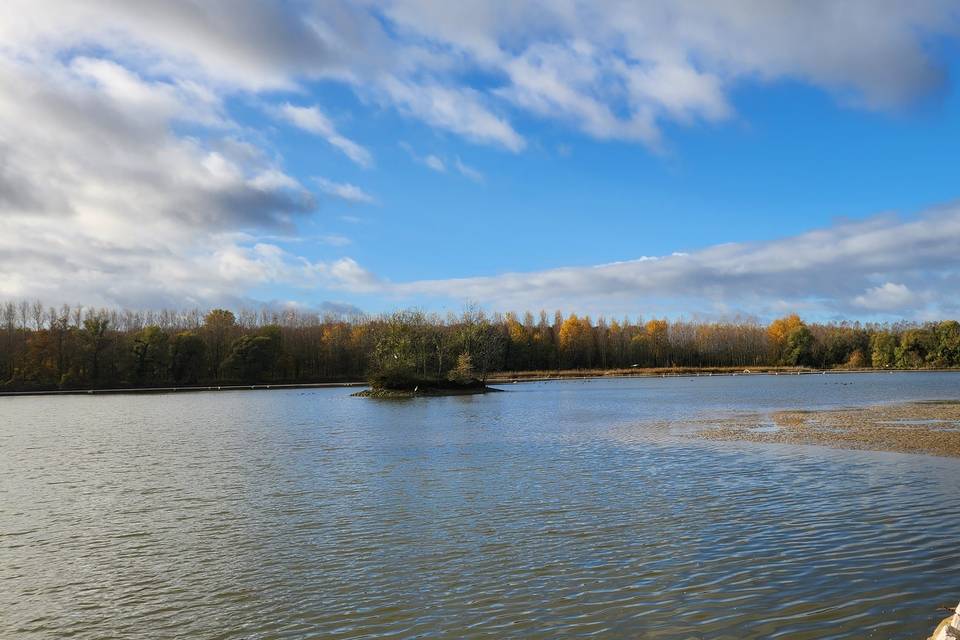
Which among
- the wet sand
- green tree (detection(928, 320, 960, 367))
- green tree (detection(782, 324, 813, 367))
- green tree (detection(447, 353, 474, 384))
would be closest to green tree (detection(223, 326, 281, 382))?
green tree (detection(447, 353, 474, 384))

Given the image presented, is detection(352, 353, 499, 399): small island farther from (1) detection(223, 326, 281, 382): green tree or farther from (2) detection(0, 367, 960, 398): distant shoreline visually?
(1) detection(223, 326, 281, 382): green tree

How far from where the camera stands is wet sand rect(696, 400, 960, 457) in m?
21.1

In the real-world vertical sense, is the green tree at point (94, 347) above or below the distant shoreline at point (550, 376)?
above

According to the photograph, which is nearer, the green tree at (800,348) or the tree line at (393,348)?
the tree line at (393,348)

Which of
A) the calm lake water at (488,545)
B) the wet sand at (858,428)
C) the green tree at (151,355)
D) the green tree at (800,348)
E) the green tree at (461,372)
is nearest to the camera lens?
the calm lake water at (488,545)

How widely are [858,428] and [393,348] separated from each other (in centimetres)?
4997

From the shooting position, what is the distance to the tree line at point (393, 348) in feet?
281

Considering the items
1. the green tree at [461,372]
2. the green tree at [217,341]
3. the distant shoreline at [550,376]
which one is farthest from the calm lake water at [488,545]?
the green tree at [217,341]

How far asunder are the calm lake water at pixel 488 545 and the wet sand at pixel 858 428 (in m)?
2.26

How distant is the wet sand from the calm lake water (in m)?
2.26

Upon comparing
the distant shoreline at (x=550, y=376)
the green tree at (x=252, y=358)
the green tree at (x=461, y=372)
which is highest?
the green tree at (x=252, y=358)

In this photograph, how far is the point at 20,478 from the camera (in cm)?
1931

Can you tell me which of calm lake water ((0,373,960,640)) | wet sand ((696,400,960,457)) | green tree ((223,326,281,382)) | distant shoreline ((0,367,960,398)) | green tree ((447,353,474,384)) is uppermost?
green tree ((223,326,281,382))

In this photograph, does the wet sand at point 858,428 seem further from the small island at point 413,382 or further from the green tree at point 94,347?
the green tree at point 94,347
